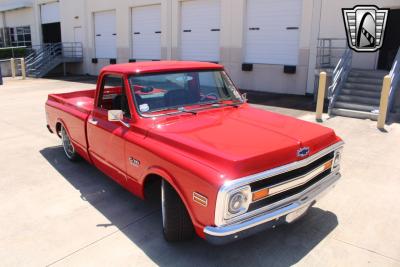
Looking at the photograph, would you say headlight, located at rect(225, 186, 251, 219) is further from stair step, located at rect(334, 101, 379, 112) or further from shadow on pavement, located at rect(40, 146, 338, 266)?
stair step, located at rect(334, 101, 379, 112)

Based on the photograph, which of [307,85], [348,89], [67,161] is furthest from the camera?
[307,85]

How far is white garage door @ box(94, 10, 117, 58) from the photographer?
21422 mm

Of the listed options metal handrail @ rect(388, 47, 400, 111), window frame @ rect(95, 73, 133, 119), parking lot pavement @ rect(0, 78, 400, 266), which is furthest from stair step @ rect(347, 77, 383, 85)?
window frame @ rect(95, 73, 133, 119)

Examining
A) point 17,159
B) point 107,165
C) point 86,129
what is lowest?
point 17,159

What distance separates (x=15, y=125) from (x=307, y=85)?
9.98 meters

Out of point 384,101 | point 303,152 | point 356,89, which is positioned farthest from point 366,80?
point 303,152

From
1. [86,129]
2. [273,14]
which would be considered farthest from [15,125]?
[273,14]

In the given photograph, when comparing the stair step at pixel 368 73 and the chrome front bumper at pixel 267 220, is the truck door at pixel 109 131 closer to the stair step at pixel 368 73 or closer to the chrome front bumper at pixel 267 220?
the chrome front bumper at pixel 267 220

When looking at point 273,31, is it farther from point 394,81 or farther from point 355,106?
point 394,81

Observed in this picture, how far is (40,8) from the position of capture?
26.8 metres

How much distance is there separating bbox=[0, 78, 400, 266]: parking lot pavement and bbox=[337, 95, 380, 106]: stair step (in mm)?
4067

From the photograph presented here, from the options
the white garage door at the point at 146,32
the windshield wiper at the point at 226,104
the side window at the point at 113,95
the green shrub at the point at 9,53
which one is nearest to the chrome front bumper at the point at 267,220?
the windshield wiper at the point at 226,104

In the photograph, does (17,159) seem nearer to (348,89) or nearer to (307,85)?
(348,89)

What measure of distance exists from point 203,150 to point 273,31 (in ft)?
40.1
